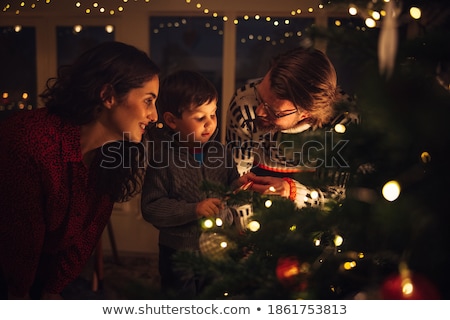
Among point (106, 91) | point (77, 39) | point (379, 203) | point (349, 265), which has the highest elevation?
point (77, 39)

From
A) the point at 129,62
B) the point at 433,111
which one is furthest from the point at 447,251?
the point at 129,62

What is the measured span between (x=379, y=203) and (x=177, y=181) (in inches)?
29.6

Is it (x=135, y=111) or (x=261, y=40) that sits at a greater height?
(x=261, y=40)

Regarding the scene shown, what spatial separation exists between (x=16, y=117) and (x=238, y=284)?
896 mm

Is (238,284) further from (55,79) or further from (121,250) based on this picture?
(55,79)

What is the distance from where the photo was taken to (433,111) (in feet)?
1.98

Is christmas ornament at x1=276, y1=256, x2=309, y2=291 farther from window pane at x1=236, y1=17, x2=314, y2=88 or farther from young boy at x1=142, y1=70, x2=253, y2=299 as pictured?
window pane at x1=236, y1=17, x2=314, y2=88

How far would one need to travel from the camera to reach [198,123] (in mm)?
1325

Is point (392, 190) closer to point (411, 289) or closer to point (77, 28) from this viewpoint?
point (411, 289)

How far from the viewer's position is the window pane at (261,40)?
133 centimetres

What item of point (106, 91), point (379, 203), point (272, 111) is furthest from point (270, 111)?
point (379, 203)

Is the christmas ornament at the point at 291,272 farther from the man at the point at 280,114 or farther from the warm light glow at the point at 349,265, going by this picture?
the man at the point at 280,114

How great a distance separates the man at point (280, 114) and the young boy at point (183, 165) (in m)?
0.05

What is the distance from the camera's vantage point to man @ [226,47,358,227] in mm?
1288
